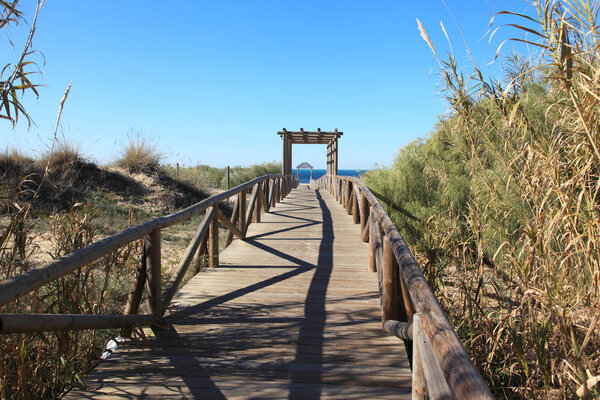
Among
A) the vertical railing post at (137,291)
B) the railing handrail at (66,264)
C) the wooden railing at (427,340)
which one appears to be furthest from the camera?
the vertical railing post at (137,291)

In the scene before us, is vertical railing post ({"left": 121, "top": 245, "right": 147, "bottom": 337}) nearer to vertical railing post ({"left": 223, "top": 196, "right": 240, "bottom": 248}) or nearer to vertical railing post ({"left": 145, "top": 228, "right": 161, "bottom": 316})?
vertical railing post ({"left": 145, "top": 228, "right": 161, "bottom": 316})

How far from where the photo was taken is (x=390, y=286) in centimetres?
289

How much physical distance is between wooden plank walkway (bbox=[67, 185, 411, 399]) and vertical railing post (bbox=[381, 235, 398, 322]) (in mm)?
132

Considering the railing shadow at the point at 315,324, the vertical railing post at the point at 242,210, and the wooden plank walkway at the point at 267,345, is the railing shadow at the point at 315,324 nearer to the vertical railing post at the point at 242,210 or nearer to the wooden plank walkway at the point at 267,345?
the wooden plank walkway at the point at 267,345

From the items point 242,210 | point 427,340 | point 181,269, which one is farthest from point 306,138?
point 427,340

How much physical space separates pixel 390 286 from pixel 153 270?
158cm

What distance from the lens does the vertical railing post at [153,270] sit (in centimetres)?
290

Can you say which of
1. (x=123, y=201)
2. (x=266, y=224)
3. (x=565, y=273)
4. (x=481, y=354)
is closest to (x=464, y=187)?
(x=266, y=224)

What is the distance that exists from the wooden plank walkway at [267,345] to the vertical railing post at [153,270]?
0.57 feet

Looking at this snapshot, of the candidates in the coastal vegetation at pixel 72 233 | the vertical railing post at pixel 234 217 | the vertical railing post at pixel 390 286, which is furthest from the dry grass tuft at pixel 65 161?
the vertical railing post at pixel 390 286

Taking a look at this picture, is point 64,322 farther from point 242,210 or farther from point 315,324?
point 242,210

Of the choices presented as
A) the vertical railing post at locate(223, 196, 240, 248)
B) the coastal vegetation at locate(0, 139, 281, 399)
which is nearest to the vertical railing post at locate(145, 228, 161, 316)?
the coastal vegetation at locate(0, 139, 281, 399)

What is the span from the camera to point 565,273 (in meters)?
1.99

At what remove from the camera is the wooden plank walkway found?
2156 mm
